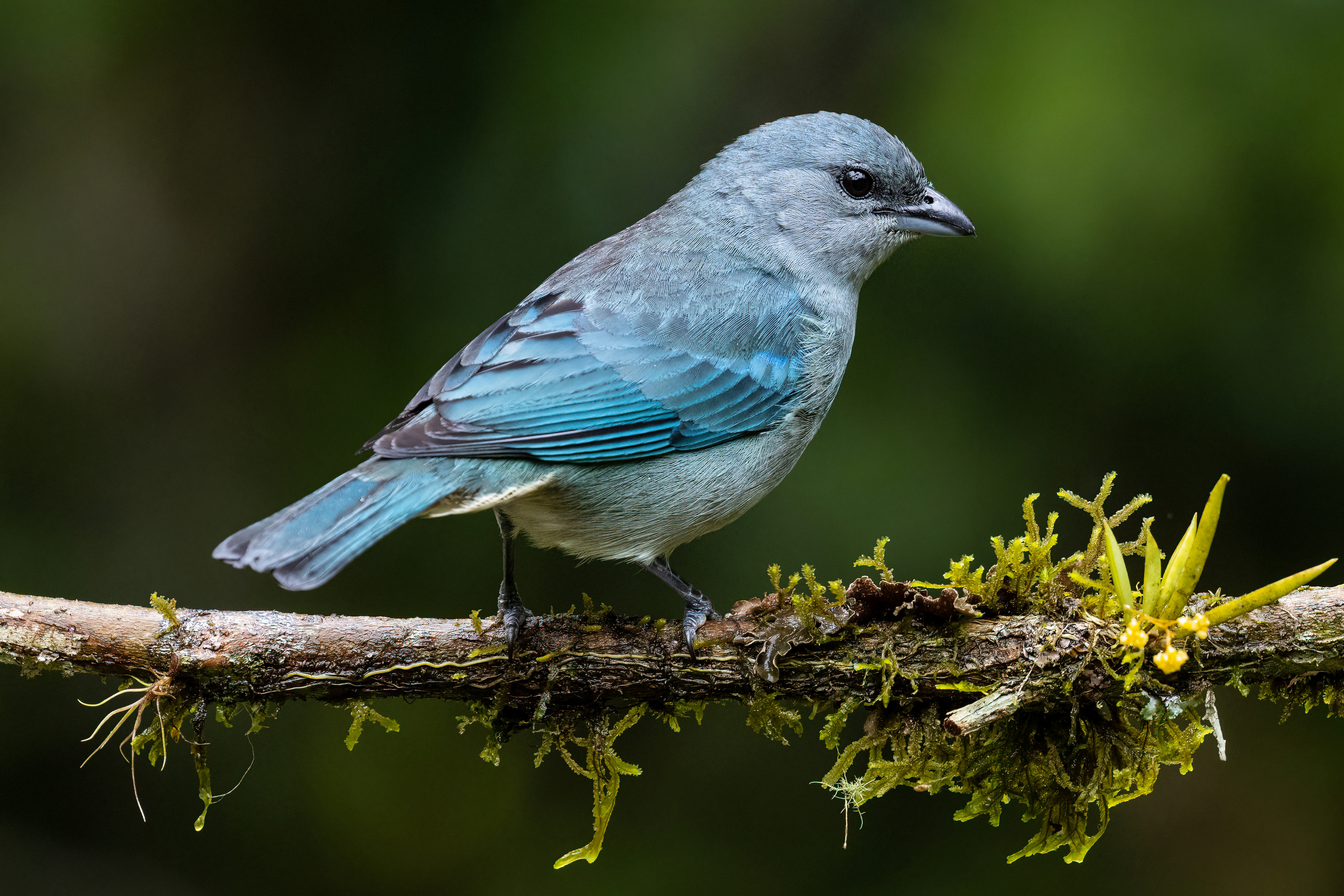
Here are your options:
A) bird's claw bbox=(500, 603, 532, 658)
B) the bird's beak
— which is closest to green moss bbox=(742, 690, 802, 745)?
bird's claw bbox=(500, 603, 532, 658)

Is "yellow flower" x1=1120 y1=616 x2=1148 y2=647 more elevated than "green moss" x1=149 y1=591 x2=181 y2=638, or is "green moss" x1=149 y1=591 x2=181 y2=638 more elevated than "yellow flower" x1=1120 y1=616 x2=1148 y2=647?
"green moss" x1=149 y1=591 x2=181 y2=638

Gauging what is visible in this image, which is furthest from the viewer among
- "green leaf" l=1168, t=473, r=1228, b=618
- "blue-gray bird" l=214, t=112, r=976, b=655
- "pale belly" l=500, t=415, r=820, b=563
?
"pale belly" l=500, t=415, r=820, b=563

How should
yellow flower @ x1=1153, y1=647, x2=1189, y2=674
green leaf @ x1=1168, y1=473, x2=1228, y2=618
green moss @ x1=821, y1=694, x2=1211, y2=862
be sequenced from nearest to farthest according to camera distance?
A: green leaf @ x1=1168, y1=473, x2=1228, y2=618
yellow flower @ x1=1153, y1=647, x2=1189, y2=674
green moss @ x1=821, y1=694, x2=1211, y2=862

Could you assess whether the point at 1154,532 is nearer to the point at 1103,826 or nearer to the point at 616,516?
the point at 1103,826

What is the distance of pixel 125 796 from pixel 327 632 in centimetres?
248

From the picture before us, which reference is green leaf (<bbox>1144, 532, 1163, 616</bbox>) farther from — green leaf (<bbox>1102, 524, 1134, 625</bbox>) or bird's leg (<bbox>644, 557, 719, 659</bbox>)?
bird's leg (<bbox>644, 557, 719, 659</bbox>)

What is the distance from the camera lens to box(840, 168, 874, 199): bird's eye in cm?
421

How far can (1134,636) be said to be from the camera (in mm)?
2758

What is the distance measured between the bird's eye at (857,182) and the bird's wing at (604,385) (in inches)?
24.8

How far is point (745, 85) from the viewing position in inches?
202

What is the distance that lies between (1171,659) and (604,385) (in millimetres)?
1668

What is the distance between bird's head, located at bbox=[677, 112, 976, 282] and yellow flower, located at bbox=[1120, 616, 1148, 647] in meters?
1.78

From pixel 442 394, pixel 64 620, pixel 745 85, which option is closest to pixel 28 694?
pixel 64 620

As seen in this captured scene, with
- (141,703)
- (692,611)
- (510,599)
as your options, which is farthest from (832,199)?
(141,703)
